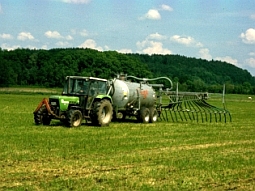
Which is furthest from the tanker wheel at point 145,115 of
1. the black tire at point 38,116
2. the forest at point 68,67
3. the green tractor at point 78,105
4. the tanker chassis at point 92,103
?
the forest at point 68,67

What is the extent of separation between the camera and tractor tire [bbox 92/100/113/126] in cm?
2016

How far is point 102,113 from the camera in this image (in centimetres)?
2089

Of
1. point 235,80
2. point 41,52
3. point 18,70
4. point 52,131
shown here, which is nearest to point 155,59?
point 235,80

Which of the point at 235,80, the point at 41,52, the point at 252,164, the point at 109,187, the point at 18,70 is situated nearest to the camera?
the point at 109,187

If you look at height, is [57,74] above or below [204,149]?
above

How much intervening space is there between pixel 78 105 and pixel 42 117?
146 centimetres

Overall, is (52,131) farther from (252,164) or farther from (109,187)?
(109,187)

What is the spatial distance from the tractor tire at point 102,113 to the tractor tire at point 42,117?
183cm

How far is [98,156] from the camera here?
12.1 m

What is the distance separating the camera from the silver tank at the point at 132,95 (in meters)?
22.9

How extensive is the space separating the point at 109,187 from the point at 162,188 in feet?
2.94

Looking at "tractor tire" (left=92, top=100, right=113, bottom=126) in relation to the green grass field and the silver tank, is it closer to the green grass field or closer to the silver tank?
the silver tank

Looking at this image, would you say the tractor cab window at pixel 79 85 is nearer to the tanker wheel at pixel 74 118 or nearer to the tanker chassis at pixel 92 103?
the tanker chassis at pixel 92 103

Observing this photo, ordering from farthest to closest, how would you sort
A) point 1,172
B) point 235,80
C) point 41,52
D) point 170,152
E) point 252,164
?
point 235,80 → point 41,52 → point 170,152 → point 252,164 → point 1,172
